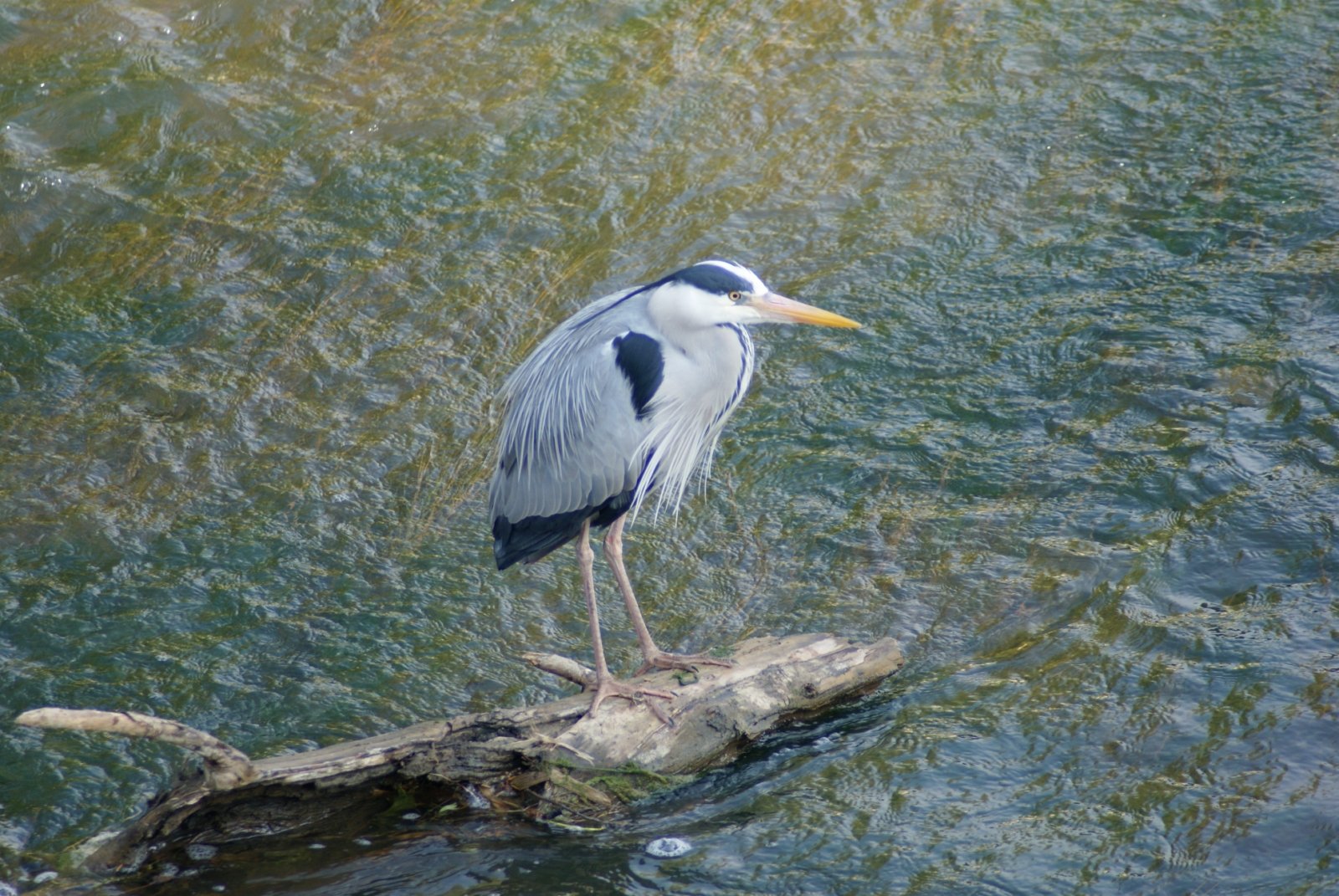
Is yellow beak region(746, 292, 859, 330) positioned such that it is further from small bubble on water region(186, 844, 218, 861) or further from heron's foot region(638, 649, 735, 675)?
small bubble on water region(186, 844, 218, 861)

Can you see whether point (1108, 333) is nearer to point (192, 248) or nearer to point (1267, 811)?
point (1267, 811)

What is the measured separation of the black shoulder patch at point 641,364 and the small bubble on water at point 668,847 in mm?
1508

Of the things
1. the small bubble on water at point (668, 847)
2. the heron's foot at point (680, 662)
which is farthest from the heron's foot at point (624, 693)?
the small bubble on water at point (668, 847)

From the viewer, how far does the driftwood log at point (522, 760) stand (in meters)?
4.25

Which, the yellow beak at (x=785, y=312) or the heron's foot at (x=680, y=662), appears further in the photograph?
the heron's foot at (x=680, y=662)

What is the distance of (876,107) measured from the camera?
336 inches

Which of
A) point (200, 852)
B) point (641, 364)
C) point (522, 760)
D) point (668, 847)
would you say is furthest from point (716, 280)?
point (200, 852)

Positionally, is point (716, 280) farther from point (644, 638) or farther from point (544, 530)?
point (644, 638)

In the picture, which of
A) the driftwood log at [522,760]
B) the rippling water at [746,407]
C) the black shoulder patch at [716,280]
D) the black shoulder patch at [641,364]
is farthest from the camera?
the black shoulder patch at [641,364]

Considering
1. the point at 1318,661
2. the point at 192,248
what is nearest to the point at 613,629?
the point at 1318,661

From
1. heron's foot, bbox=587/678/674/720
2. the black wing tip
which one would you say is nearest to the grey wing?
the black wing tip

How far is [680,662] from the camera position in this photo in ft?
16.1

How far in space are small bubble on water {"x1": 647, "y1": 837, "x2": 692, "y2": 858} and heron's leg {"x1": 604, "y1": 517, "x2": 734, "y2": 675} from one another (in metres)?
0.71

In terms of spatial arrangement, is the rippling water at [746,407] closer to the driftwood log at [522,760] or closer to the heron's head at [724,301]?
the driftwood log at [522,760]
